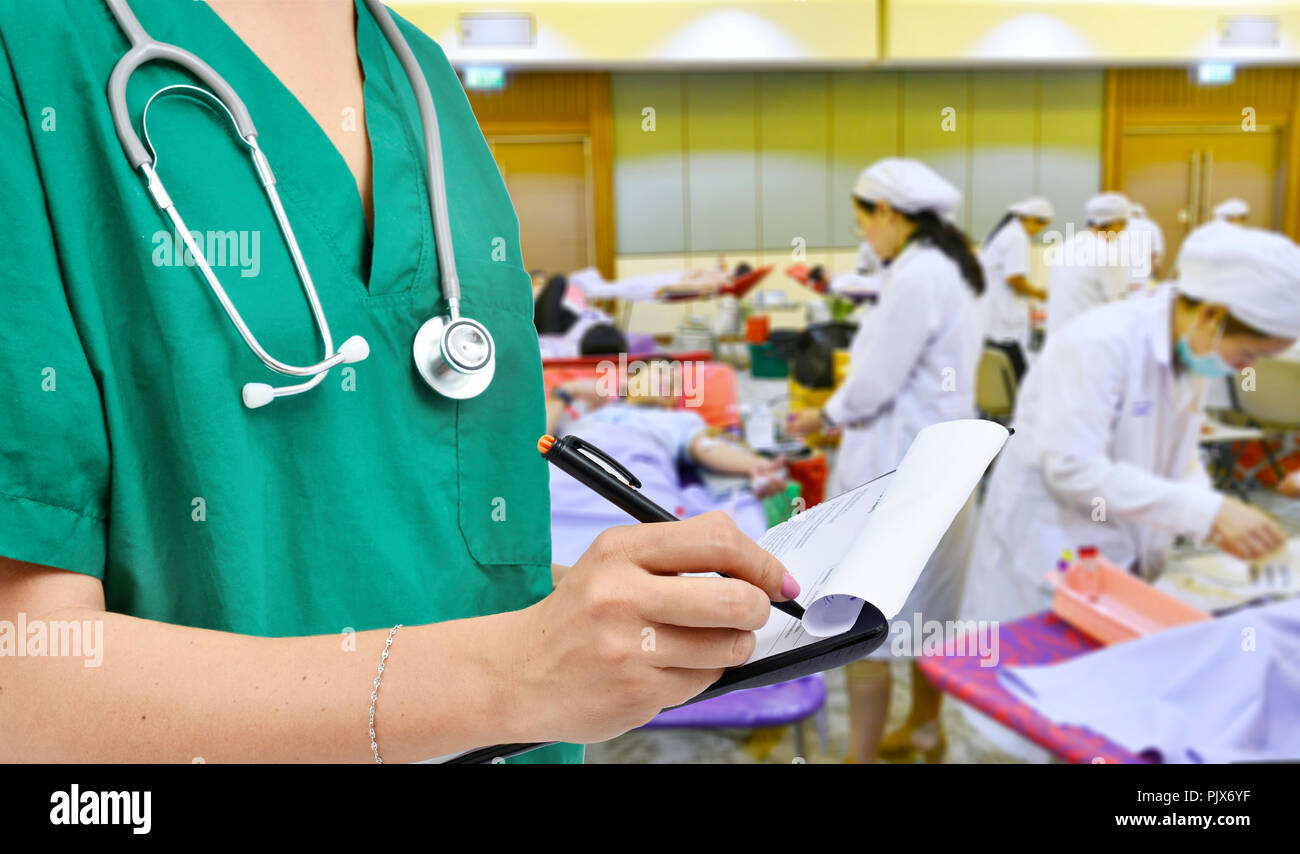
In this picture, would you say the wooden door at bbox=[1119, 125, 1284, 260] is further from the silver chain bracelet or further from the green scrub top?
the silver chain bracelet

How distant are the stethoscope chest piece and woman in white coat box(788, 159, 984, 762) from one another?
4.42ft

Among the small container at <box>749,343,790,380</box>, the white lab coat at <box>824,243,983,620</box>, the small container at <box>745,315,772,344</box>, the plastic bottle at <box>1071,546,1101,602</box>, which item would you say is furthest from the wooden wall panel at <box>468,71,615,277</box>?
the plastic bottle at <box>1071,546,1101,602</box>

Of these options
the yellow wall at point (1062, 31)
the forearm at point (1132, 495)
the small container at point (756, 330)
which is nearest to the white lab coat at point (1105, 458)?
the forearm at point (1132, 495)

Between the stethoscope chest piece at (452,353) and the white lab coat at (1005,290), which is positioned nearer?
the stethoscope chest piece at (452,353)

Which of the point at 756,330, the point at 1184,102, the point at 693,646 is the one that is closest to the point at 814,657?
the point at 693,646

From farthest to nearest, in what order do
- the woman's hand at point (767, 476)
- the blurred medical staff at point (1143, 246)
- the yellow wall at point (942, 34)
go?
the blurred medical staff at point (1143, 246), the yellow wall at point (942, 34), the woman's hand at point (767, 476)

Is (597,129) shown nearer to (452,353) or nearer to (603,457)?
(452,353)

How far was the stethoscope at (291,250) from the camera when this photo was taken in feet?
1.08

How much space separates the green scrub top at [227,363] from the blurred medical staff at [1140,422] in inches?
50.2

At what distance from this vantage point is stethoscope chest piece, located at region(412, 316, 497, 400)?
0.40 metres

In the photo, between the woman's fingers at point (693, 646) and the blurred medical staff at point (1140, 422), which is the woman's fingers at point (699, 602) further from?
the blurred medical staff at point (1140, 422)

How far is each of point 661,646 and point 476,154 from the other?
325 millimetres
